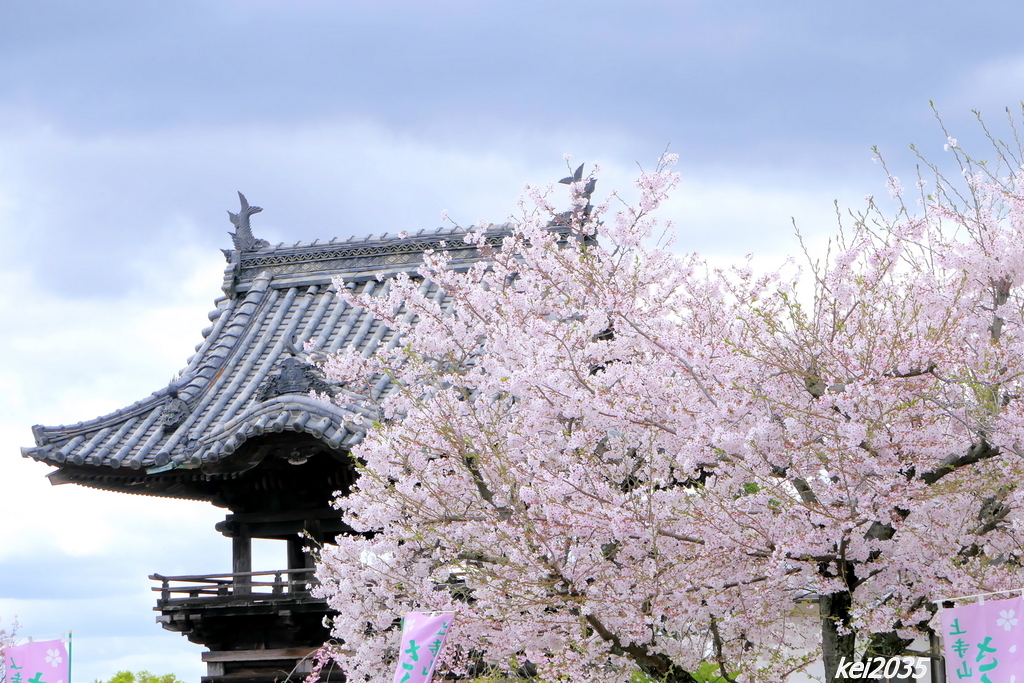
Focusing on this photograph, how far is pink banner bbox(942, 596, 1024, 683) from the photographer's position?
7.93 m

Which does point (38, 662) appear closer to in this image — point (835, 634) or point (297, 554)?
point (297, 554)

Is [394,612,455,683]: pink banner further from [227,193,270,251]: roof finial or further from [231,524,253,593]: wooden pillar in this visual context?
[227,193,270,251]: roof finial

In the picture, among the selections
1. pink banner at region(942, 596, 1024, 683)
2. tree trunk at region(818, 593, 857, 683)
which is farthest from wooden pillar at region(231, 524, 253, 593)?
pink banner at region(942, 596, 1024, 683)

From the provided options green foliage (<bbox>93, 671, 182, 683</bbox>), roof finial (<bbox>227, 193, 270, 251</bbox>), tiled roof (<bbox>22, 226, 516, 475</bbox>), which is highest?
roof finial (<bbox>227, 193, 270, 251</bbox>)

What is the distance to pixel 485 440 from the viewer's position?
10.3m

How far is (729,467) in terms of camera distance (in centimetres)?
891

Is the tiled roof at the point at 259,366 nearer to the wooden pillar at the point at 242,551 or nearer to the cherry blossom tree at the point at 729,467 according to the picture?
the wooden pillar at the point at 242,551

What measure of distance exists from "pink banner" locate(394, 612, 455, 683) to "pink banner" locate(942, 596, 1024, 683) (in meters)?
4.19

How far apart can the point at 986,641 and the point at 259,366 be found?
36.9 feet

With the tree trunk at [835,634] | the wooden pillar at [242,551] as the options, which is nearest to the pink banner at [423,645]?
the tree trunk at [835,634]

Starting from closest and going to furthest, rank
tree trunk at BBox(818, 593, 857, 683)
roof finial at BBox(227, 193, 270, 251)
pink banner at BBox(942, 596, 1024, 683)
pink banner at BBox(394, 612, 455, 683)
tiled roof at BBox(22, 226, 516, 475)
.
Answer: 1. pink banner at BBox(942, 596, 1024, 683)
2. tree trunk at BBox(818, 593, 857, 683)
3. pink banner at BBox(394, 612, 455, 683)
4. tiled roof at BBox(22, 226, 516, 475)
5. roof finial at BBox(227, 193, 270, 251)

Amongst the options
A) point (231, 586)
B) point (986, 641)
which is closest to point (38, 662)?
point (231, 586)

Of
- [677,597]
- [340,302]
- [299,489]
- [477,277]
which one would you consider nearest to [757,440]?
[677,597]

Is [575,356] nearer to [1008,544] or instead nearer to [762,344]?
[762,344]
